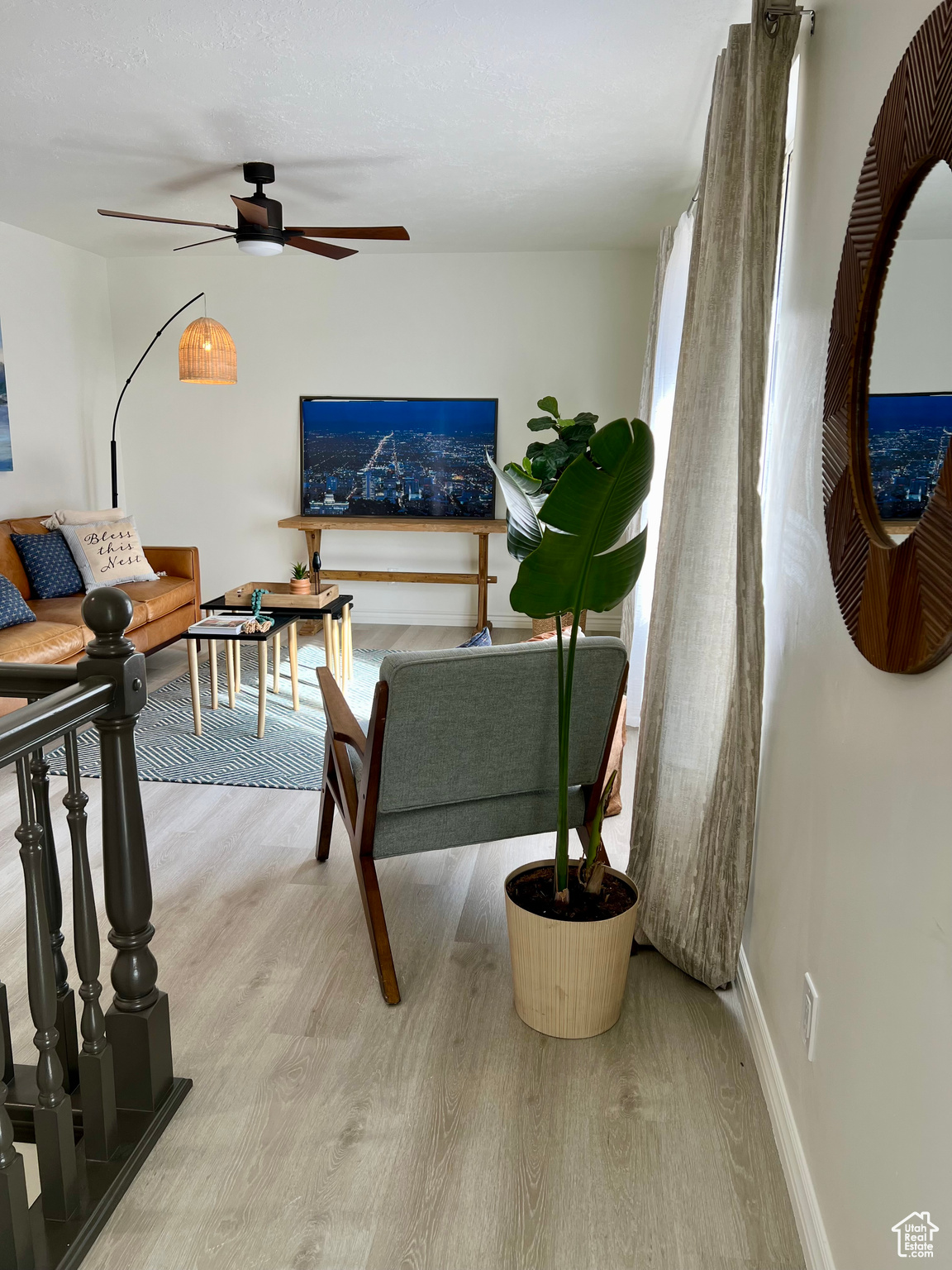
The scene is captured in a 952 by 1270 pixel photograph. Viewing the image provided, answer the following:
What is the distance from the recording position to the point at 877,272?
1.33m

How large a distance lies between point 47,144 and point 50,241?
2.13 meters

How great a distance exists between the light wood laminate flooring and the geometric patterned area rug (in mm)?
959

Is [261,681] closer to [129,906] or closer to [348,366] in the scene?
[129,906]

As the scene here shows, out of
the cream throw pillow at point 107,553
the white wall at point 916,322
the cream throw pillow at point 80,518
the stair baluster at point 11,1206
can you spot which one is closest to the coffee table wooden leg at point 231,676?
the cream throw pillow at point 107,553

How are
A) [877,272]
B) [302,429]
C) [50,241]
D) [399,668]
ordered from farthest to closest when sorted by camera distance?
[302,429] < [50,241] < [399,668] < [877,272]

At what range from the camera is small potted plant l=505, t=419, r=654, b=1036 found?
175 centimetres

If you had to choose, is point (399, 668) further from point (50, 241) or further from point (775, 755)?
point (50, 241)

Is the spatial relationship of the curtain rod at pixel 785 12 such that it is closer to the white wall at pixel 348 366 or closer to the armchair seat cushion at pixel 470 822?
the armchair seat cushion at pixel 470 822

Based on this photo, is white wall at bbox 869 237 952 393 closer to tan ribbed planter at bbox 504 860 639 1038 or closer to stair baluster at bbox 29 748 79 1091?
tan ribbed planter at bbox 504 860 639 1038

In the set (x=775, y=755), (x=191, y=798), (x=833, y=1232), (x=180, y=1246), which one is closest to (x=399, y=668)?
(x=775, y=755)

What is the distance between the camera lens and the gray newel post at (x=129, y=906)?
172 centimetres

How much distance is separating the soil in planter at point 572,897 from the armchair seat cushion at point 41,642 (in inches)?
106

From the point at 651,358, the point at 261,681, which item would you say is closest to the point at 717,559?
the point at 261,681

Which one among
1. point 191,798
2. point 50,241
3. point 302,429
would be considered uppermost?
point 50,241
